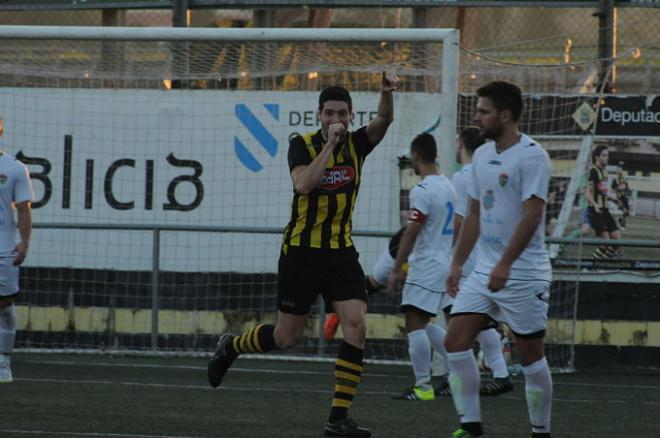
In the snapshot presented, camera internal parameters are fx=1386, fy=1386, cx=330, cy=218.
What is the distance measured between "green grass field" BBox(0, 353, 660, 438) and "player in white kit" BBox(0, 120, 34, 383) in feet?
1.31

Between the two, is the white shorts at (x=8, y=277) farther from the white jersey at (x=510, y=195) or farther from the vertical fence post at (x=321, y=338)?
the white jersey at (x=510, y=195)

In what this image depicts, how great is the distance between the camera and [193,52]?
14664mm

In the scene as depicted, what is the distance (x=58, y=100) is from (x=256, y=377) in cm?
425

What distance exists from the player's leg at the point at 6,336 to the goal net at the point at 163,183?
3.02m

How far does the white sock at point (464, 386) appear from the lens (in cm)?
724

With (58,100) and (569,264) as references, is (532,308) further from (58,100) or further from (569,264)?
(58,100)

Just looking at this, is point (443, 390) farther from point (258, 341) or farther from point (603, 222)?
point (603, 222)

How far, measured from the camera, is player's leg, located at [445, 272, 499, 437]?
7219 millimetres

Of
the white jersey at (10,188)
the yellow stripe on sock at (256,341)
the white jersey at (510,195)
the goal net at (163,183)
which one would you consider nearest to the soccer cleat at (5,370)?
the white jersey at (10,188)

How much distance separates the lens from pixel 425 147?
1077 centimetres

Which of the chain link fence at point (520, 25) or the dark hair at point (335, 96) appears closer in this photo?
the dark hair at point (335, 96)


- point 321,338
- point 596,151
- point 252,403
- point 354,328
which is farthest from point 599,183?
point 354,328

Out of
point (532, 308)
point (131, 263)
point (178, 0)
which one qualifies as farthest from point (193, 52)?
point (532, 308)

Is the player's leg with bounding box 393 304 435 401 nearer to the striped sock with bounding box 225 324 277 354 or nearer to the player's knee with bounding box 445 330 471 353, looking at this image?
the striped sock with bounding box 225 324 277 354
